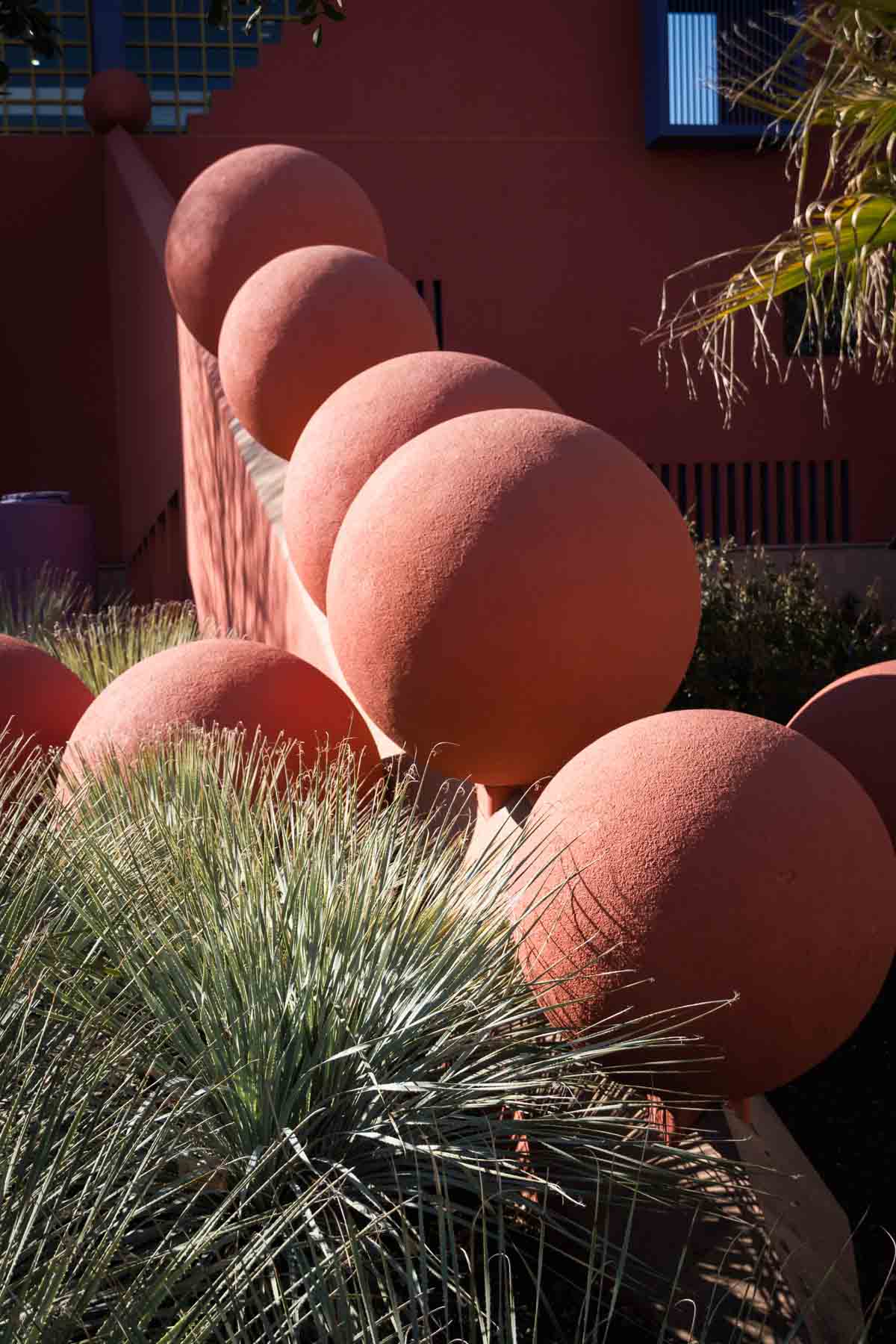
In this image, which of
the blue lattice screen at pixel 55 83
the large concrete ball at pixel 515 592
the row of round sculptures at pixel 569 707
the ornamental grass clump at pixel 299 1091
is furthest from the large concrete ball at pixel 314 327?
the blue lattice screen at pixel 55 83

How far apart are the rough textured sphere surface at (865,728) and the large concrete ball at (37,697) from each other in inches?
106

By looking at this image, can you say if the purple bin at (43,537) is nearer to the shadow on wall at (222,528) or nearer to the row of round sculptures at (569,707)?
the shadow on wall at (222,528)

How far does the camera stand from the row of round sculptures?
2.84 meters

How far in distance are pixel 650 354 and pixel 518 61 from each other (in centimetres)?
318

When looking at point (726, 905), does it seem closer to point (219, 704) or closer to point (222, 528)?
point (219, 704)

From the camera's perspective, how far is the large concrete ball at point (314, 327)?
235 inches

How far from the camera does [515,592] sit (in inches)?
142

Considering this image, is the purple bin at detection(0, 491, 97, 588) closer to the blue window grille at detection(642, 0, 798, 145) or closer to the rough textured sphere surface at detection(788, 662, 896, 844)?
the blue window grille at detection(642, 0, 798, 145)

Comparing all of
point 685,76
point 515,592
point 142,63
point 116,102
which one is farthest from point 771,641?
point 142,63

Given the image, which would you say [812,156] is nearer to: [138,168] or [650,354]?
[650,354]

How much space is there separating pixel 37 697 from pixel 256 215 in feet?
10.5

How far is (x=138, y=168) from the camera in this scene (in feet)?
39.6

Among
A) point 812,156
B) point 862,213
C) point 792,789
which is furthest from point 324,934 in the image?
point 812,156

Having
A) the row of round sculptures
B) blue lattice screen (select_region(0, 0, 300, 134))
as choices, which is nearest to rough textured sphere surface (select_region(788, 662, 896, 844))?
the row of round sculptures
